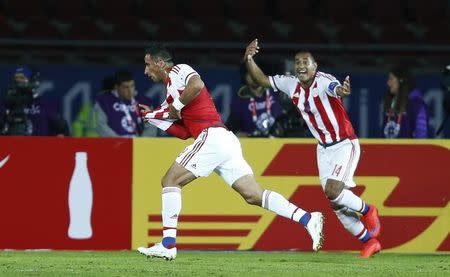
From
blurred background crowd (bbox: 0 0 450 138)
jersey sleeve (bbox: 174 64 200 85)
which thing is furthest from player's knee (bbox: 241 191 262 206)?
blurred background crowd (bbox: 0 0 450 138)

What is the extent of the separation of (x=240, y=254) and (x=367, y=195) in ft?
4.50

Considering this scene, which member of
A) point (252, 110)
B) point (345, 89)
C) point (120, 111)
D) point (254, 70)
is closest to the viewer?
point (345, 89)

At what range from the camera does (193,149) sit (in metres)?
11.9

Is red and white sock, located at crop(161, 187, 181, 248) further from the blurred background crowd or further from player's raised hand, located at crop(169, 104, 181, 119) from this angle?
the blurred background crowd

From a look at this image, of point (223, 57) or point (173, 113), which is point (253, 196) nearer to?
point (173, 113)

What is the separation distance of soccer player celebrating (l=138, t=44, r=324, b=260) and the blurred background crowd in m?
2.85

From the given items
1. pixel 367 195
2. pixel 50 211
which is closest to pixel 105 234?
pixel 50 211

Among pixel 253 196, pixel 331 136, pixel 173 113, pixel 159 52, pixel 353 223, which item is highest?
pixel 159 52

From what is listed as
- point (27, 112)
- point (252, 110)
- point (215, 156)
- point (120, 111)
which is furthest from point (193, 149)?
point (27, 112)

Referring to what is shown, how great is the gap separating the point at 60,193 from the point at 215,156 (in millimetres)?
2491

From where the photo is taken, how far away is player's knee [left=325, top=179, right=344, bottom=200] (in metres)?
13.0

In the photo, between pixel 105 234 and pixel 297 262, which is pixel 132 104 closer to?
pixel 105 234

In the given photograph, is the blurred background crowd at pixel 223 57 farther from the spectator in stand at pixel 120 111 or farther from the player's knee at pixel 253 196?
the player's knee at pixel 253 196

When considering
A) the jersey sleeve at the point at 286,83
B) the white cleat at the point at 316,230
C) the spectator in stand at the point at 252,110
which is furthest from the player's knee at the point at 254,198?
the spectator in stand at the point at 252,110
